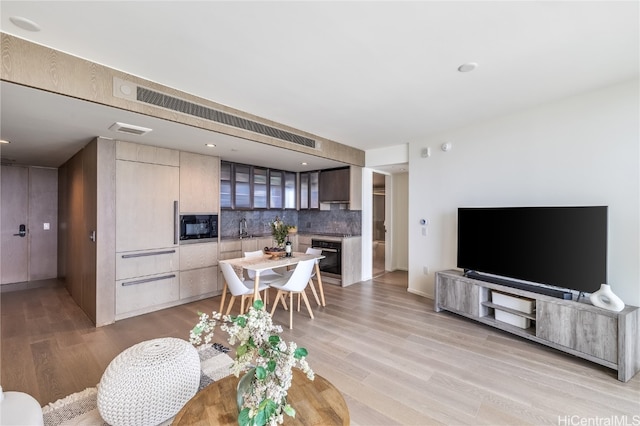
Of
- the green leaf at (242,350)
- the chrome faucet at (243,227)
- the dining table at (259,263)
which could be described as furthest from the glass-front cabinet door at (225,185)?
the green leaf at (242,350)

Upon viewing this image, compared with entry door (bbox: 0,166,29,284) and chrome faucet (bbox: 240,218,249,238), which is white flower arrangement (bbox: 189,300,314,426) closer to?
chrome faucet (bbox: 240,218,249,238)

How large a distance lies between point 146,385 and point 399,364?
6.50 ft

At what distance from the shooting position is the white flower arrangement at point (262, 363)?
3.66 ft

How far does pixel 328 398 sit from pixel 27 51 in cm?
304

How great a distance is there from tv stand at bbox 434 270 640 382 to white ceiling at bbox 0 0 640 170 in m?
2.11

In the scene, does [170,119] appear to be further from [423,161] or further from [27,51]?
[423,161]

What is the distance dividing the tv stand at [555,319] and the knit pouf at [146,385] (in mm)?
3070

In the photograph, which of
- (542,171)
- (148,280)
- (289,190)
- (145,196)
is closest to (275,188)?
(289,190)

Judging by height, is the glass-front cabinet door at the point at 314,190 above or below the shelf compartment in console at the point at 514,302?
above

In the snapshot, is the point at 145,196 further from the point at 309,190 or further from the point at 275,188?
the point at 309,190

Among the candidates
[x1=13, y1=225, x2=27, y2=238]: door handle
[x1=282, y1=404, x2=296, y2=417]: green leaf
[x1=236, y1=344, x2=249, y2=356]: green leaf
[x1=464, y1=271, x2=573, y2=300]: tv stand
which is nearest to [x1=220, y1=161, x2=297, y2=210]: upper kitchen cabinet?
[x1=464, y1=271, x2=573, y2=300]: tv stand

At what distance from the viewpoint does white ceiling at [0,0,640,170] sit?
67.9 inches

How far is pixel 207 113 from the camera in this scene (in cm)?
297

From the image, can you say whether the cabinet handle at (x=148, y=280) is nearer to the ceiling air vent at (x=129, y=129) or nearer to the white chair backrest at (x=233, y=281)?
the white chair backrest at (x=233, y=281)
